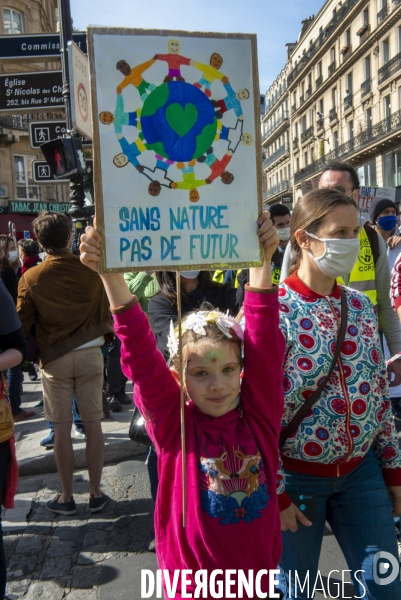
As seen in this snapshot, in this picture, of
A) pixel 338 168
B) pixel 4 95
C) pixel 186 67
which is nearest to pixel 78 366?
pixel 338 168

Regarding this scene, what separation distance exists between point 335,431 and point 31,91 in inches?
298

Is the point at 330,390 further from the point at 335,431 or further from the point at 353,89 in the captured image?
the point at 353,89

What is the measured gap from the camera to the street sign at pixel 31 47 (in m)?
7.98

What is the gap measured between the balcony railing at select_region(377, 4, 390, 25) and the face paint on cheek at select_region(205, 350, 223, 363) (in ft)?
119

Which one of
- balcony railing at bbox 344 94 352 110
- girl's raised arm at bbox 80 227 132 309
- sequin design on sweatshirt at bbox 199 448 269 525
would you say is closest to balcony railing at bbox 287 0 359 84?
balcony railing at bbox 344 94 352 110

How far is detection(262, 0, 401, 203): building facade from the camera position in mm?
32938

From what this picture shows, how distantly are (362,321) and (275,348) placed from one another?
0.44 meters

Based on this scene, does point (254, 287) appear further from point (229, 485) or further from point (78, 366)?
point (78, 366)

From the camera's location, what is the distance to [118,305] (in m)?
1.87

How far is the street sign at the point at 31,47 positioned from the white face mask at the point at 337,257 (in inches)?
274

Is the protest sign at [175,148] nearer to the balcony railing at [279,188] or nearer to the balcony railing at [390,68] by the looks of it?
the balcony railing at [390,68]

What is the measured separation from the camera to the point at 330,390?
2.15 m

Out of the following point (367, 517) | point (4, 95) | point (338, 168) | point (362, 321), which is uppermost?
point (4, 95)

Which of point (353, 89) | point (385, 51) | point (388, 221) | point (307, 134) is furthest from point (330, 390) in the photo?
point (307, 134)
